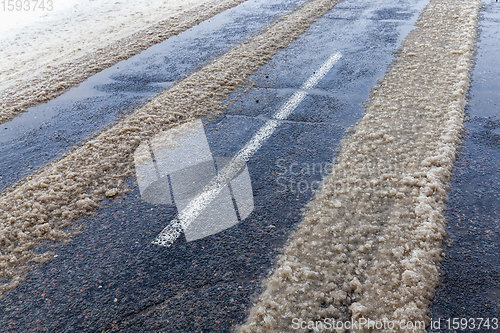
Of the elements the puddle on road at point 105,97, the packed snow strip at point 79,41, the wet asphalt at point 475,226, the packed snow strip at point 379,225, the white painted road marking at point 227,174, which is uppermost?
the packed snow strip at point 79,41

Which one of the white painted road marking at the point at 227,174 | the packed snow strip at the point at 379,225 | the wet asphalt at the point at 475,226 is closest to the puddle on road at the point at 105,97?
the white painted road marking at the point at 227,174

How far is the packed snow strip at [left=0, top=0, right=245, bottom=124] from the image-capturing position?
6.56 m

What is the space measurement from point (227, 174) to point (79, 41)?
6.67 metres

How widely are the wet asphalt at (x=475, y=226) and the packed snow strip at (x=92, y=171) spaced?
9.84 ft

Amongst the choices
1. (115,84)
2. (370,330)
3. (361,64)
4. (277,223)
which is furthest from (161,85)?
(370,330)

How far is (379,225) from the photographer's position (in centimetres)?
329

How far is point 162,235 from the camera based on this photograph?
11.1ft

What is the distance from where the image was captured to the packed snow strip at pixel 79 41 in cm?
656

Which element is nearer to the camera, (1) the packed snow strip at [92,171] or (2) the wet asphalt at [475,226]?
(2) the wet asphalt at [475,226]

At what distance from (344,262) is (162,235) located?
1.51m

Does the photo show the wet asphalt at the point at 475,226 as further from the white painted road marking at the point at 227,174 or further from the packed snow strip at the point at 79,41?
the packed snow strip at the point at 79,41

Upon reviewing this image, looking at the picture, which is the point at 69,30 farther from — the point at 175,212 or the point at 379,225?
the point at 379,225

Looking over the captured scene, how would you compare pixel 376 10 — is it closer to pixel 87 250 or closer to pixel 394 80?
pixel 394 80

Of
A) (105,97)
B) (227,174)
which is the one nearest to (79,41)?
(105,97)
